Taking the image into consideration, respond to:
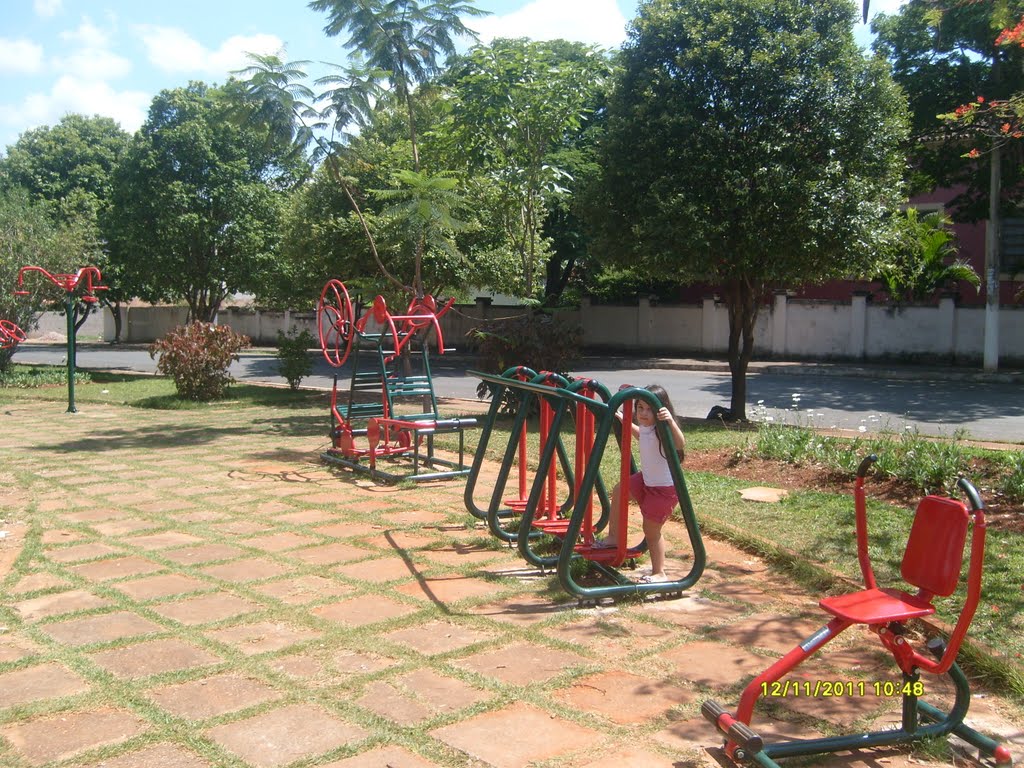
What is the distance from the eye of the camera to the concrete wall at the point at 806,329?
22.1m

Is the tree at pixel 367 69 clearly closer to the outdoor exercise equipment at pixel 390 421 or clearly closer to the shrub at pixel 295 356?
the outdoor exercise equipment at pixel 390 421

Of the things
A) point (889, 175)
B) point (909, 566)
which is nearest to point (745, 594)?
point (909, 566)

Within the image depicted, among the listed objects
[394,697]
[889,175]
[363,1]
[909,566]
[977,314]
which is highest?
[363,1]

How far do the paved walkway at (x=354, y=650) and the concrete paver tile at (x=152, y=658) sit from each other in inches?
0.5

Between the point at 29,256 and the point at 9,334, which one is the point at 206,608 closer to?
the point at 9,334

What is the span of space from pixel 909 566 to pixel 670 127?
8.99 metres

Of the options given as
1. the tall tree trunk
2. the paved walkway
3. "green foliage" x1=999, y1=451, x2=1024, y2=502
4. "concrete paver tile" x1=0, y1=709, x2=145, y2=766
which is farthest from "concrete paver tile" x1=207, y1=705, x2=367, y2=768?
the tall tree trunk

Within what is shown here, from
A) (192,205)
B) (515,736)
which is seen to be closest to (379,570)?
(515,736)

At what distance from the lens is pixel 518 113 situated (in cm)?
1238

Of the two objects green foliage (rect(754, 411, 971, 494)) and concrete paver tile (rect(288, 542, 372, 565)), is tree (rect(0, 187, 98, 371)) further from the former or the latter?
green foliage (rect(754, 411, 971, 494))

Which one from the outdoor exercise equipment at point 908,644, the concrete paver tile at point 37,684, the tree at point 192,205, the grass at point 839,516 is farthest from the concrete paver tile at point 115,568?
the tree at point 192,205

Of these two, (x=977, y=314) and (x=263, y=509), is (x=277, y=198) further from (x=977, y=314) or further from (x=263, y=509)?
(x=263, y=509)

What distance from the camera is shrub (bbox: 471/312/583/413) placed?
11859mm

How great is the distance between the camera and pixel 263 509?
6.99 m
